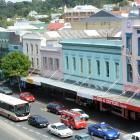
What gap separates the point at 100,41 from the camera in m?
54.5

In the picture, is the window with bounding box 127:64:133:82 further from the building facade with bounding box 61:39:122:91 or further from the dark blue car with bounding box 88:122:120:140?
the dark blue car with bounding box 88:122:120:140

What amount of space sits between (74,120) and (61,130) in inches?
122

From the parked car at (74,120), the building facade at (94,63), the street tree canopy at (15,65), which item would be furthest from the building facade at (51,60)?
the parked car at (74,120)

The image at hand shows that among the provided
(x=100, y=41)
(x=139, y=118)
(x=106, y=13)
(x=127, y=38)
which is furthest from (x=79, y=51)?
(x=106, y=13)

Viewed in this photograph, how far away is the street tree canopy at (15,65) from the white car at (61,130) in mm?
27228

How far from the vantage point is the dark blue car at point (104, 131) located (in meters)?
41.8

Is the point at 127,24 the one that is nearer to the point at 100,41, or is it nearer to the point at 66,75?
the point at 100,41

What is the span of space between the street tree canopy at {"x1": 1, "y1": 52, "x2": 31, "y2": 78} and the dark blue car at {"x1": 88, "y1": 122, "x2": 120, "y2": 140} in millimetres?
29286

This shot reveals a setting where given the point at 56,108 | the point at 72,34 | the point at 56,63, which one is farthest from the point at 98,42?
the point at 72,34

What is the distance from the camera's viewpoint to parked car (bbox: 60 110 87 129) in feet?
153

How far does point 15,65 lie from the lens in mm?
71750

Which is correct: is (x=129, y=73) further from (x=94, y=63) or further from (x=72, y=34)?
(x=72, y=34)

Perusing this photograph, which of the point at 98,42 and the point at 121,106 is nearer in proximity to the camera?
the point at 121,106

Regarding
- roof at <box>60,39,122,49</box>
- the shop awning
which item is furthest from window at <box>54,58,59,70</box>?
the shop awning
